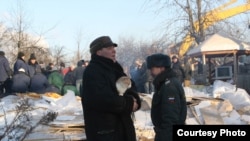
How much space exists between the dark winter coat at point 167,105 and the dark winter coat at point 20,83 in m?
7.13

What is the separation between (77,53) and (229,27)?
22.8 m

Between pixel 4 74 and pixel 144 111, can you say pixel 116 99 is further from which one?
pixel 4 74

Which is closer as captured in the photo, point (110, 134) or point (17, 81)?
point (110, 134)

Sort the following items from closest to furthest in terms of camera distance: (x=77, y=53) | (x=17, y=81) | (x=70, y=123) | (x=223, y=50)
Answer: (x=70, y=123) < (x=17, y=81) < (x=223, y=50) < (x=77, y=53)

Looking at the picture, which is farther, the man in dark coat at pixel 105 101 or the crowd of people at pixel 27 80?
the crowd of people at pixel 27 80

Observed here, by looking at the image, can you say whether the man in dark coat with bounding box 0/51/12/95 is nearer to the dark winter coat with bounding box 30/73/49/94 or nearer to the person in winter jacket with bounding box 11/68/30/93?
the person in winter jacket with bounding box 11/68/30/93

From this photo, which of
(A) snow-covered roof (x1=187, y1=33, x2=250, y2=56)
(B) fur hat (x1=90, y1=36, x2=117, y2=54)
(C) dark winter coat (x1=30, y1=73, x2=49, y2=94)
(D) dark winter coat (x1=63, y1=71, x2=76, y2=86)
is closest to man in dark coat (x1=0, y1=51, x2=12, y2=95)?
(C) dark winter coat (x1=30, y1=73, x2=49, y2=94)

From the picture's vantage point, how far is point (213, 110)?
330 inches

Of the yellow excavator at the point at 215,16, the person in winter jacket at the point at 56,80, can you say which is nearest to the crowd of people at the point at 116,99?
the person in winter jacket at the point at 56,80

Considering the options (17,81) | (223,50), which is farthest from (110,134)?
(223,50)

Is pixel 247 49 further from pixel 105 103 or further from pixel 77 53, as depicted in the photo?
pixel 77 53

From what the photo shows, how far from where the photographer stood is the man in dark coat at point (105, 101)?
3854 millimetres

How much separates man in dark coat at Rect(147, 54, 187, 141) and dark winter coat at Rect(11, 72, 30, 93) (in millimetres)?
7059

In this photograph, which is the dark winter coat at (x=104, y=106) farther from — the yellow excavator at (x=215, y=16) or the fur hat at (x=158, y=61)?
the yellow excavator at (x=215, y=16)
